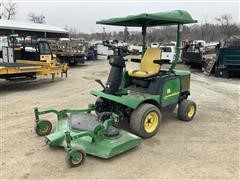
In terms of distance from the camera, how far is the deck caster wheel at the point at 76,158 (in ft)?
11.6

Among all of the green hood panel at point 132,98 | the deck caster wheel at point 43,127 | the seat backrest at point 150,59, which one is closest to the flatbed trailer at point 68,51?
the seat backrest at point 150,59

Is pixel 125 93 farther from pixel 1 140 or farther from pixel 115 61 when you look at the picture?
pixel 1 140

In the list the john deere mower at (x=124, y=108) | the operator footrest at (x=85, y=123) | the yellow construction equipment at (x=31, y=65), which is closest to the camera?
the john deere mower at (x=124, y=108)

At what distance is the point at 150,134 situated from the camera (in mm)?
4680

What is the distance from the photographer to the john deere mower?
385cm

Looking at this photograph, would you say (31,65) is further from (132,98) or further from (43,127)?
(132,98)

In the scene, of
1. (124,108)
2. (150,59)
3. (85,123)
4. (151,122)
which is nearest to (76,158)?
(85,123)

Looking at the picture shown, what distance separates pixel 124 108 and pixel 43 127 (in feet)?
4.56

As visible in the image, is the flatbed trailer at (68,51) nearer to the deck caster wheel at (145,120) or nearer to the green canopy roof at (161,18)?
the green canopy roof at (161,18)

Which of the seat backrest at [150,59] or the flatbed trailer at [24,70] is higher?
the seat backrest at [150,59]

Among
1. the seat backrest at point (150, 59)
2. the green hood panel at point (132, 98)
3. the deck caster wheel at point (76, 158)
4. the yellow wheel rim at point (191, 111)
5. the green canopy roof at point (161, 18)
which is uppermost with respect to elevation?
the green canopy roof at point (161, 18)

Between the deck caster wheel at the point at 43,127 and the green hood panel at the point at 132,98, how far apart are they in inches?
38.3

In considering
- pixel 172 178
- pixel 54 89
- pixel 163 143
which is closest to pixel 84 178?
pixel 172 178

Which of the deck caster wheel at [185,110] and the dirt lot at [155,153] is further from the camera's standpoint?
the deck caster wheel at [185,110]
